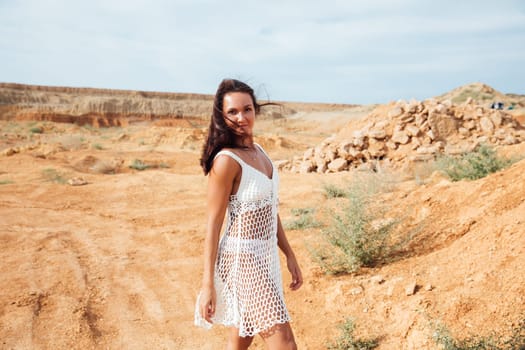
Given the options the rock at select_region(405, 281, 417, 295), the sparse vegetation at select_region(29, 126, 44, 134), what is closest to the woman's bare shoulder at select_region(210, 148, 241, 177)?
the rock at select_region(405, 281, 417, 295)

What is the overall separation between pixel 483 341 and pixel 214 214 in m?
1.70

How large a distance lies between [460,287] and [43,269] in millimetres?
4281

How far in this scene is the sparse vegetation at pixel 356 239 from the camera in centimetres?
439

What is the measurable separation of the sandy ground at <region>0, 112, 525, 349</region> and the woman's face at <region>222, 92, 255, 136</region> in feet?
6.04

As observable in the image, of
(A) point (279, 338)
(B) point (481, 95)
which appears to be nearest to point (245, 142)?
(A) point (279, 338)

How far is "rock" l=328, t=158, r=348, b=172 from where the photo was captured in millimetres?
10695

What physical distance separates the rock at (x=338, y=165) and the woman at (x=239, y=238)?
8.67 m

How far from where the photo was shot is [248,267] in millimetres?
2037

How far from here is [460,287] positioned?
10.7 ft

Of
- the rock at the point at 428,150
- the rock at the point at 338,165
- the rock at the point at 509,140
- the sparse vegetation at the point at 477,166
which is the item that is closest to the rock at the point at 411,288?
the sparse vegetation at the point at 477,166

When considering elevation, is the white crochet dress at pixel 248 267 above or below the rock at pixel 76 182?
above

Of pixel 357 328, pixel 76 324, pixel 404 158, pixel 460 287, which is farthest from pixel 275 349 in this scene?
pixel 404 158

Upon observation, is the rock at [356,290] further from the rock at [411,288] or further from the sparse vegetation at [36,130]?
the sparse vegetation at [36,130]

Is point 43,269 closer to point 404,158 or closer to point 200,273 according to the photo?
point 200,273
